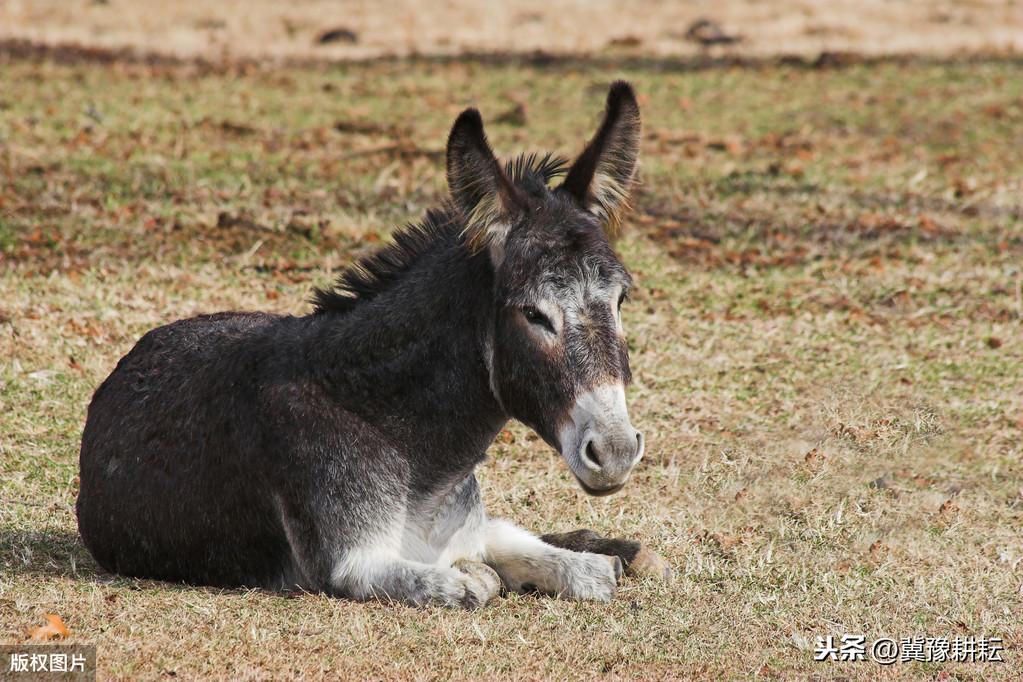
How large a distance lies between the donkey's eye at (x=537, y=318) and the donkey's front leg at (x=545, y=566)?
4.65ft

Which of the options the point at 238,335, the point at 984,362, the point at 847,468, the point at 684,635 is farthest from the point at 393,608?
the point at 984,362

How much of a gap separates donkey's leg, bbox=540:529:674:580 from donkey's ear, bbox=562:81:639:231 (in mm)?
1757

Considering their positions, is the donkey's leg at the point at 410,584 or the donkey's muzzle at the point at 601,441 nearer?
the donkey's muzzle at the point at 601,441

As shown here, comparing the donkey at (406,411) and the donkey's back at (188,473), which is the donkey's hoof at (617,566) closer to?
the donkey at (406,411)

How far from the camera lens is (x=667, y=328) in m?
12.2

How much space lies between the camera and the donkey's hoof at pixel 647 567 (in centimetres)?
736

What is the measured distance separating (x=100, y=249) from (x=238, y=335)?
628 cm

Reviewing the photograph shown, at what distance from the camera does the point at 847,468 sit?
9570 mm

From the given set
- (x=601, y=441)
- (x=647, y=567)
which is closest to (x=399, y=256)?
(x=601, y=441)

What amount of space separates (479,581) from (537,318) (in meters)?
1.43

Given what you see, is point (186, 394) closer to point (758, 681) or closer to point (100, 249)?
point (758, 681)

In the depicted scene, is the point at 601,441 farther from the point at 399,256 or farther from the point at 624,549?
the point at 399,256

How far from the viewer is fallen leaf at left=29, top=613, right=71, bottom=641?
20.1 feet

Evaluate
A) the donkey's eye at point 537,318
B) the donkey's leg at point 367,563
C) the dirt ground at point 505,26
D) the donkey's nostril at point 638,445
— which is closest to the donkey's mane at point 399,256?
the donkey's eye at point 537,318
